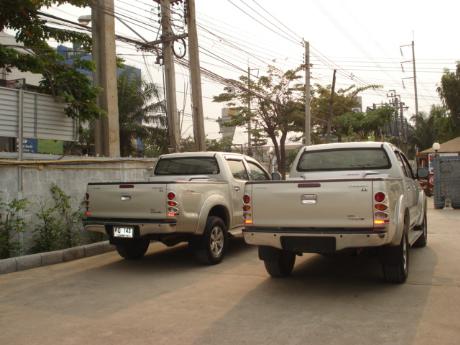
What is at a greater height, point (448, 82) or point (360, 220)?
point (448, 82)

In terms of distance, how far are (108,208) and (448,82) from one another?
30327 millimetres

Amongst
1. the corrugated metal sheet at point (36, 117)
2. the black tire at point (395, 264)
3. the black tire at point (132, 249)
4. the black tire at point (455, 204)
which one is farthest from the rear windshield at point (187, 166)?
the black tire at point (455, 204)

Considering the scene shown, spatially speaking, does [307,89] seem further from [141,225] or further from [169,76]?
[141,225]

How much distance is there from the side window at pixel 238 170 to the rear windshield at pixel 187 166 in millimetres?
361

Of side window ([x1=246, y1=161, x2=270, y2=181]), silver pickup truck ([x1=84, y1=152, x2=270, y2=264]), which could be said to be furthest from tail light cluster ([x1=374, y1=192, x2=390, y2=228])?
side window ([x1=246, y1=161, x2=270, y2=181])

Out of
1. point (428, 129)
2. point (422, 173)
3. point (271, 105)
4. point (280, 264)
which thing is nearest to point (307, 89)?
point (271, 105)

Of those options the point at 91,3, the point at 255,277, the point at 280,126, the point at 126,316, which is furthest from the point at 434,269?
the point at 280,126

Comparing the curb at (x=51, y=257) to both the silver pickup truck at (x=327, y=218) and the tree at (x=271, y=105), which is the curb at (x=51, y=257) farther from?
the tree at (x=271, y=105)

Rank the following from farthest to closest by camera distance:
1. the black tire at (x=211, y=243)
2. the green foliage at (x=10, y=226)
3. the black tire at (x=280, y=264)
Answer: the green foliage at (x=10, y=226) < the black tire at (x=211, y=243) < the black tire at (x=280, y=264)

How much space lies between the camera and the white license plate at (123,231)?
22.4 ft

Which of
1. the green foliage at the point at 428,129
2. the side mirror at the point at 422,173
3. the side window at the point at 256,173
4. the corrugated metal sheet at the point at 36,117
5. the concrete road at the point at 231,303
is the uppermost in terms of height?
the green foliage at the point at 428,129

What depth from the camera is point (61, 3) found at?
9359 millimetres

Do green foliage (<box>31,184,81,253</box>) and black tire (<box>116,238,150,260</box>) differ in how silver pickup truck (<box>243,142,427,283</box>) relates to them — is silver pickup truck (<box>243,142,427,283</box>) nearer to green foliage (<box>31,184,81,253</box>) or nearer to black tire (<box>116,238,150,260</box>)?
black tire (<box>116,238,150,260</box>)

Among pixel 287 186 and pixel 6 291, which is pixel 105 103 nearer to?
pixel 6 291
